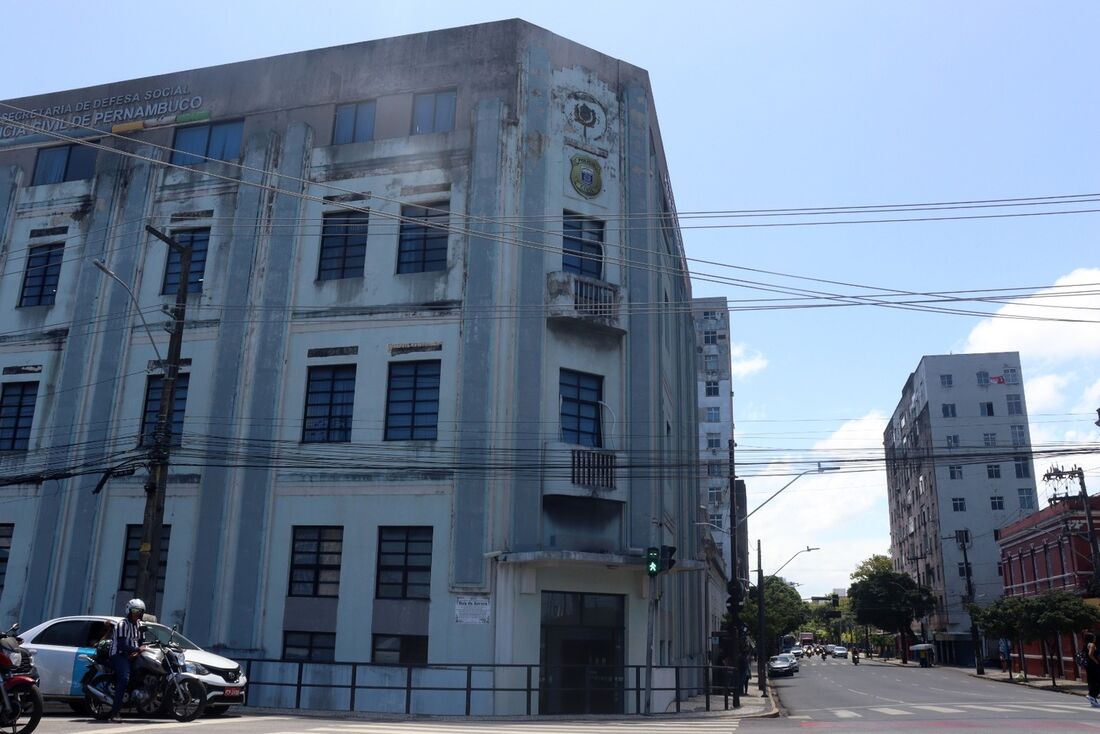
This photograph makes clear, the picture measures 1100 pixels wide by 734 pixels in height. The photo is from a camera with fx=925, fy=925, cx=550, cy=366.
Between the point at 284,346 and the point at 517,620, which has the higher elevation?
the point at 284,346

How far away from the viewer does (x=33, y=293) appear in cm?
2986

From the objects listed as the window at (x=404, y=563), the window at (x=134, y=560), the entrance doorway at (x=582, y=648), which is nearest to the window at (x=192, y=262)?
the window at (x=134, y=560)

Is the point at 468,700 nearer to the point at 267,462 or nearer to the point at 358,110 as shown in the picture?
the point at 267,462

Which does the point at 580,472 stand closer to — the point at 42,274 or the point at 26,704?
the point at 26,704

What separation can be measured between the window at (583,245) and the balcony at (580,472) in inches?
203

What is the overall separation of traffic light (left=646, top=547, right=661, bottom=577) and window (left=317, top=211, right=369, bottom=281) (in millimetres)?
11626

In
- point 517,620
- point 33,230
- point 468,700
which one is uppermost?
point 33,230

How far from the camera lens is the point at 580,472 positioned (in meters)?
23.5

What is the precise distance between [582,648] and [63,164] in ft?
76.7

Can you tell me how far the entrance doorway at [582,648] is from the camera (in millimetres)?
22703

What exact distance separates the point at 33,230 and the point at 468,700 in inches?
866

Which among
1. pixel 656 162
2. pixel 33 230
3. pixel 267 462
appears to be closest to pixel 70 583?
pixel 267 462

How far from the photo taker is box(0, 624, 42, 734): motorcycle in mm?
10164

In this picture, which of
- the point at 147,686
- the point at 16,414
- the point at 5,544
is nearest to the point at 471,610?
the point at 147,686
